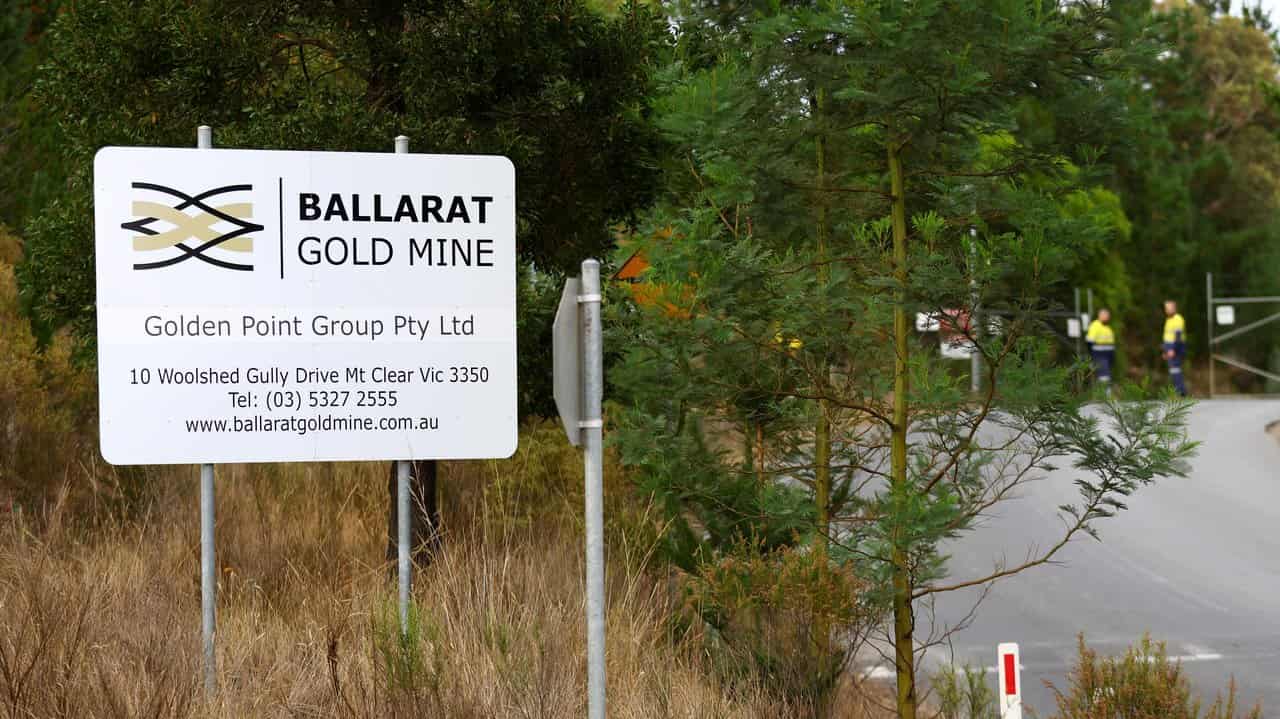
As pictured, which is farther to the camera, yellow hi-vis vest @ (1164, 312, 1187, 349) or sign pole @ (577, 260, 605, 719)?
yellow hi-vis vest @ (1164, 312, 1187, 349)

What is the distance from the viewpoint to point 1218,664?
417 inches

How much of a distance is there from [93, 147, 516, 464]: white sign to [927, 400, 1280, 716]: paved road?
4.58 metres

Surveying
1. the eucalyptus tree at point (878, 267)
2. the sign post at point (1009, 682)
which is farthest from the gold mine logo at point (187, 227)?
the sign post at point (1009, 682)

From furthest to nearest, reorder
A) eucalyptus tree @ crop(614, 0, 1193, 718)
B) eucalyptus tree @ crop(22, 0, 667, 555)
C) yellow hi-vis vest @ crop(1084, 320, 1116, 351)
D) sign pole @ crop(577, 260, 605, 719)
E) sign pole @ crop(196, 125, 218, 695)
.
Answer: yellow hi-vis vest @ crop(1084, 320, 1116, 351), eucalyptus tree @ crop(22, 0, 667, 555), eucalyptus tree @ crop(614, 0, 1193, 718), sign pole @ crop(196, 125, 218, 695), sign pole @ crop(577, 260, 605, 719)

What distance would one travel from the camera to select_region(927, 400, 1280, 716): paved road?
Answer: 35.6ft

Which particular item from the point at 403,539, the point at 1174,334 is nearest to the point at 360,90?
the point at 403,539

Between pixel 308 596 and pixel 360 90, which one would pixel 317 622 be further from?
pixel 360 90

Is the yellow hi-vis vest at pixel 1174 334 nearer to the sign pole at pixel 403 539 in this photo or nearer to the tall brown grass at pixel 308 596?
the tall brown grass at pixel 308 596

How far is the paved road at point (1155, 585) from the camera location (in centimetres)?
1086

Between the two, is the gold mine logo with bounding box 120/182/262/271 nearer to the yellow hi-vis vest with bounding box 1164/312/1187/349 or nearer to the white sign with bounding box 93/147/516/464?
the white sign with bounding box 93/147/516/464

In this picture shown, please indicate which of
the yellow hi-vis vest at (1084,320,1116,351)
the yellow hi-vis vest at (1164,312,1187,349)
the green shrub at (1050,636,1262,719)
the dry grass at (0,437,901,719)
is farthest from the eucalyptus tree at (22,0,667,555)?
the yellow hi-vis vest at (1084,320,1116,351)

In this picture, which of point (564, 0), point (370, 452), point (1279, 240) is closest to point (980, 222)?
point (370, 452)

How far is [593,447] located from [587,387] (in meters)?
0.21

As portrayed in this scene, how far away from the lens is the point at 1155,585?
1338cm
